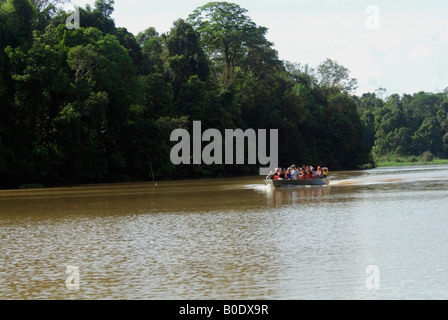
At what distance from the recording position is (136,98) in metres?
58.5

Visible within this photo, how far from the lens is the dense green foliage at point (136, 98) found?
159 feet

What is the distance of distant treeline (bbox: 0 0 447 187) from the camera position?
159 ft

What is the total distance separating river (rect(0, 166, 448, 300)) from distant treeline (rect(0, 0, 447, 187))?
72.8 ft

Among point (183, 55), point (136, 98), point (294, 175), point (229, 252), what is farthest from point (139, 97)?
point (229, 252)

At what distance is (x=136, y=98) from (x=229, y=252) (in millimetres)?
44200

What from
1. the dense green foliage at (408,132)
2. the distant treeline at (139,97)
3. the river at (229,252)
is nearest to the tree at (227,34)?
the distant treeline at (139,97)

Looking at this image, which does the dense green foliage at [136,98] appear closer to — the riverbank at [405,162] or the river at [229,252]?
the riverbank at [405,162]

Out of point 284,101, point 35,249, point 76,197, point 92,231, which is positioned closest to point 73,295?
point 35,249

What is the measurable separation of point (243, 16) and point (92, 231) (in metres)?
68.3

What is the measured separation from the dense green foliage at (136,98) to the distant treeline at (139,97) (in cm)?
11

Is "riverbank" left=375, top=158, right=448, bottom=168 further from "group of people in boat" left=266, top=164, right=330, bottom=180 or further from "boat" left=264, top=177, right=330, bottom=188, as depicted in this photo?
"boat" left=264, top=177, right=330, bottom=188

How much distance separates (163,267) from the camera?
13898mm

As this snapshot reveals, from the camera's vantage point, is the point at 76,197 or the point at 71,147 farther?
the point at 71,147
